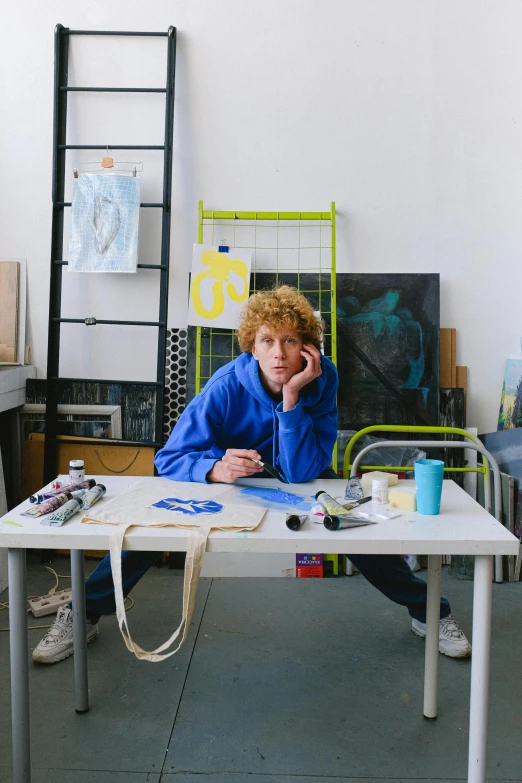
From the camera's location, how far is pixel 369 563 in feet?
7.13

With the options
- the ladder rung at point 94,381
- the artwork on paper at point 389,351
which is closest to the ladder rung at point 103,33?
the artwork on paper at point 389,351

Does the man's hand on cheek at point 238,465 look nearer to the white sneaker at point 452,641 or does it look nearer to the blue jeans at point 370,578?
the blue jeans at point 370,578

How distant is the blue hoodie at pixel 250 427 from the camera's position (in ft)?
6.53

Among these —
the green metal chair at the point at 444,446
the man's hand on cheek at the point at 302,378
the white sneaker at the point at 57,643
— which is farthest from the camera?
the green metal chair at the point at 444,446

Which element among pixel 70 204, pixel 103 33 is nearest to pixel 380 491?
pixel 70 204

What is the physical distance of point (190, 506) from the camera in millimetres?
1654

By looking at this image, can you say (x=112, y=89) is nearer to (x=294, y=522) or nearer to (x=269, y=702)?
(x=294, y=522)

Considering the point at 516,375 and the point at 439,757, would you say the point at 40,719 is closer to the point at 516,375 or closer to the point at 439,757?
the point at 439,757

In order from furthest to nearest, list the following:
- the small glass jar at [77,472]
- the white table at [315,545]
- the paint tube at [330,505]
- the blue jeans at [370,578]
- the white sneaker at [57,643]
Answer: the white sneaker at [57,643] → the blue jeans at [370,578] → the small glass jar at [77,472] → the paint tube at [330,505] → the white table at [315,545]

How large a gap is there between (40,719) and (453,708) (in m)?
1.21

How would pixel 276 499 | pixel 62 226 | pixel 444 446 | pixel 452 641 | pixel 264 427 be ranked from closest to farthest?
1. pixel 276 499
2. pixel 264 427
3. pixel 452 641
4. pixel 444 446
5. pixel 62 226

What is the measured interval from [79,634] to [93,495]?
0.52 m

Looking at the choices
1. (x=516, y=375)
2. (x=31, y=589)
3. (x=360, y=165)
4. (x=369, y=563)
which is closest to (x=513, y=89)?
(x=360, y=165)

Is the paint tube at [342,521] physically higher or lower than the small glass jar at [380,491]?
lower
